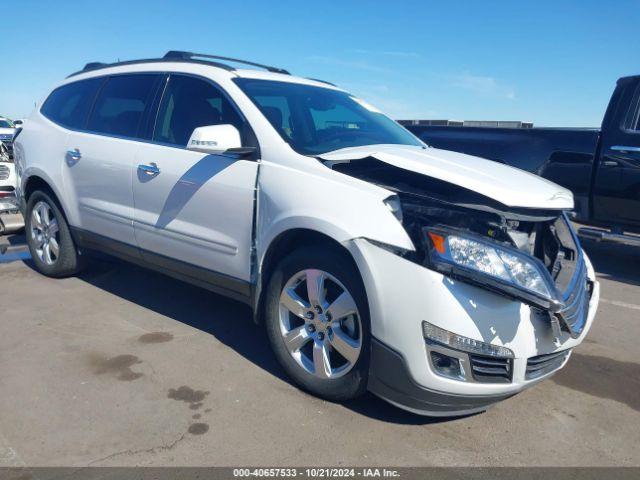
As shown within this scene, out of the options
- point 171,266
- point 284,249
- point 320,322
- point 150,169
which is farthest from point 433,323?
point 150,169

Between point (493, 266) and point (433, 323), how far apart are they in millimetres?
381

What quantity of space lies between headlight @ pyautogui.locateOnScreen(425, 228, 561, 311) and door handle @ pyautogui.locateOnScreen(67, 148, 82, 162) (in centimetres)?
327

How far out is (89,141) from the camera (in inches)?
178

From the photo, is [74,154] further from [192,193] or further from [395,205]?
[395,205]

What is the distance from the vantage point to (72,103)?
498 centimetres

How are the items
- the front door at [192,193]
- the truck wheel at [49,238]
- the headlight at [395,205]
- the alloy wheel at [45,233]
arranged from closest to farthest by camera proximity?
the headlight at [395,205], the front door at [192,193], the truck wheel at [49,238], the alloy wheel at [45,233]

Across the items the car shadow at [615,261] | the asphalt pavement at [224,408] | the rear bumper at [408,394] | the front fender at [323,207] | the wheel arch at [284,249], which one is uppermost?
the front fender at [323,207]

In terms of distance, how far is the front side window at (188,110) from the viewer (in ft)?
12.1

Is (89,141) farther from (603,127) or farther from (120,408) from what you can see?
(603,127)

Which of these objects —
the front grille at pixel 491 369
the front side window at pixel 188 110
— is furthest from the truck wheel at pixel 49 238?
the front grille at pixel 491 369

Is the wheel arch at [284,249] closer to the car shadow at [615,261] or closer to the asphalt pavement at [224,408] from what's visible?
→ the asphalt pavement at [224,408]

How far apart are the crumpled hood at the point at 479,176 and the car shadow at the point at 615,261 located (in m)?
3.59

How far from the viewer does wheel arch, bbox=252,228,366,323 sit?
295cm

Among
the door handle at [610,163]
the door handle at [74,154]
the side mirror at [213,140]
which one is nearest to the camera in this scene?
the side mirror at [213,140]
